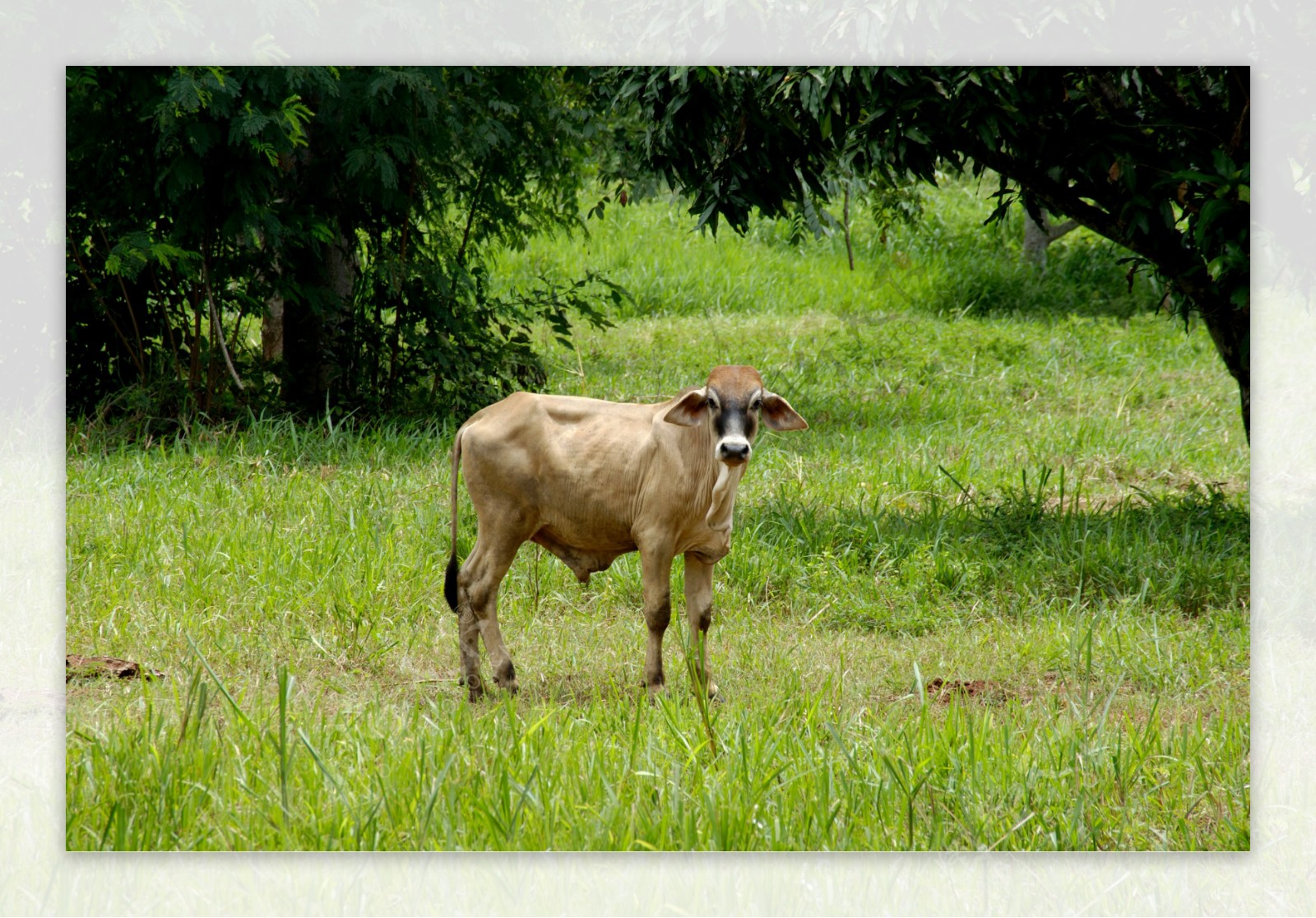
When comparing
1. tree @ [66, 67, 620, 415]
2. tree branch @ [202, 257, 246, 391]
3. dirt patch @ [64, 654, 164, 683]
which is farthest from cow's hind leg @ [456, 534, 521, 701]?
tree branch @ [202, 257, 246, 391]

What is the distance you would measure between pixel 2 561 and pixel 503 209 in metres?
3.65

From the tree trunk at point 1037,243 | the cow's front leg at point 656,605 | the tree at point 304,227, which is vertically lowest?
the cow's front leg at point 656,605

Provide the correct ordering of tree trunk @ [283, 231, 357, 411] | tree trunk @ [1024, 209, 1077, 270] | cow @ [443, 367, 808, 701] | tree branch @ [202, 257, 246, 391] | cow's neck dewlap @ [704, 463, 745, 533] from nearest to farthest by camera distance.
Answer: cow's neck dewlap @ [704, 463, 745, 533] → cow @ [443, 367, 808, 701] → tree branch @ [202, 257, 246, 391] → tree trunk @ [283, 231, 357, 411] → tree trunk @ [1024, 209, 1077, 270]

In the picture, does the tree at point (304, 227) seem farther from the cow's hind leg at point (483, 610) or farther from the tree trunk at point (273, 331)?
the cow's hind leg at point (483, 610)

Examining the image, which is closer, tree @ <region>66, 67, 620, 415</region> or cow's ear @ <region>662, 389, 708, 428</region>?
cow's ear @ <region>662, 389, 708, 428</region>

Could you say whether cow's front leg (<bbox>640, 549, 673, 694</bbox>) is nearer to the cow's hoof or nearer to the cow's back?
the cow's hoof

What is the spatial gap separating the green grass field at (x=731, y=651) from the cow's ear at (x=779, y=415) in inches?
28.2

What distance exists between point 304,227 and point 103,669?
110 inches

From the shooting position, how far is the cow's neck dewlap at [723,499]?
3479 mm

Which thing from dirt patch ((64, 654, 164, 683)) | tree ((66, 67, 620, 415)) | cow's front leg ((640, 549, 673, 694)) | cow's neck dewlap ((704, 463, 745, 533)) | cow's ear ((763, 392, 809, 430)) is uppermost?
tree ((66, 67, 620, 415))

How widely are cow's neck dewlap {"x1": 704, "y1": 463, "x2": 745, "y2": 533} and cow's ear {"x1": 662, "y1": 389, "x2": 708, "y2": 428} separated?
147 mm

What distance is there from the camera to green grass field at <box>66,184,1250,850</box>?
117 inches

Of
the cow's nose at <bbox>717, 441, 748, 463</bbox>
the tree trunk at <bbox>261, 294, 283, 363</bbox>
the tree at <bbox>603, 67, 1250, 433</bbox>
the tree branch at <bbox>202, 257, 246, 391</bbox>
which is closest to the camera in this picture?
the cow's nose at <bbox>717, 441, 748, 463</bbox>

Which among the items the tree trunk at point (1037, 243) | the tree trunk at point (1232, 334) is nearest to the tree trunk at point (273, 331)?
the tree trunk at point (1232, 334)
